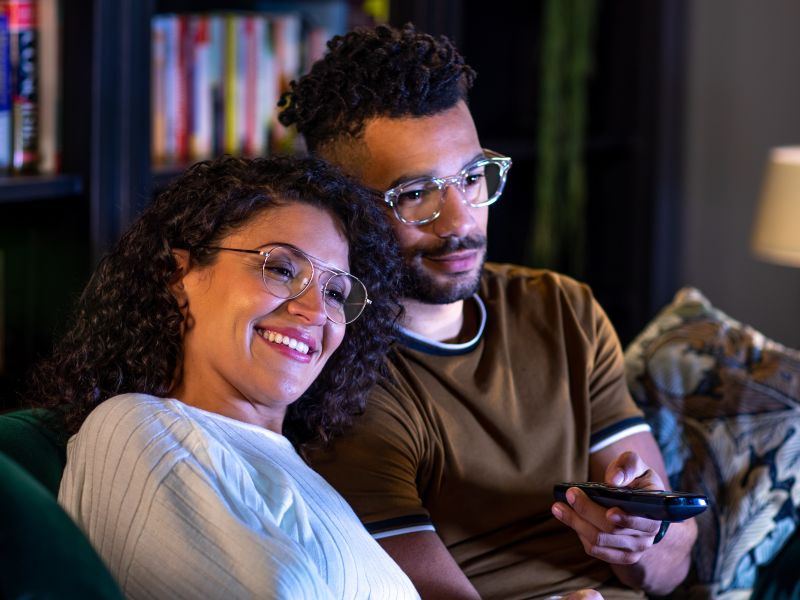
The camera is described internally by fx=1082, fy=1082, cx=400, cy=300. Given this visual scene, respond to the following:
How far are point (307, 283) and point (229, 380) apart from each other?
0.14 m

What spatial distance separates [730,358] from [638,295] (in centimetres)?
145

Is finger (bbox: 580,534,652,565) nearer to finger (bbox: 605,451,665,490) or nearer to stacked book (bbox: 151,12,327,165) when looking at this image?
finger (bbox: 605,451,665,490)

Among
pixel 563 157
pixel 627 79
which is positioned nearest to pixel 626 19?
pixel 627 79

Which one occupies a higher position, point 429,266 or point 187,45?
point 187,45

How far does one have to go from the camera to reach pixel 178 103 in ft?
7.30

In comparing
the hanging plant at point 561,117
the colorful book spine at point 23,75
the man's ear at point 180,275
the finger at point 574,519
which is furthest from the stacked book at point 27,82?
the hanging plant at point 561,117

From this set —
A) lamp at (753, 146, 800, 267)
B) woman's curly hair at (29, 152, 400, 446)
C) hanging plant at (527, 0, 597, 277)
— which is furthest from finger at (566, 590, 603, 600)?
hanging plant at (527, 0, 597, 277)

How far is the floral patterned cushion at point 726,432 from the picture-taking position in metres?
1.72

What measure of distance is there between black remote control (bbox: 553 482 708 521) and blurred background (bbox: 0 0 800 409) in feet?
3.26

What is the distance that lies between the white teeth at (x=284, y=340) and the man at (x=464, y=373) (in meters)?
0.21

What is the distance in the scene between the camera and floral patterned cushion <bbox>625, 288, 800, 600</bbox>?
5.66ft

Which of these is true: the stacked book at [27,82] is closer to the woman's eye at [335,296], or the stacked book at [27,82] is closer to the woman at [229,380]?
the woman at [229,380]

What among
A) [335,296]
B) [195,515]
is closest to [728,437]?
[335,296]

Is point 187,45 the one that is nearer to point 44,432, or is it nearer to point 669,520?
point 44,432
